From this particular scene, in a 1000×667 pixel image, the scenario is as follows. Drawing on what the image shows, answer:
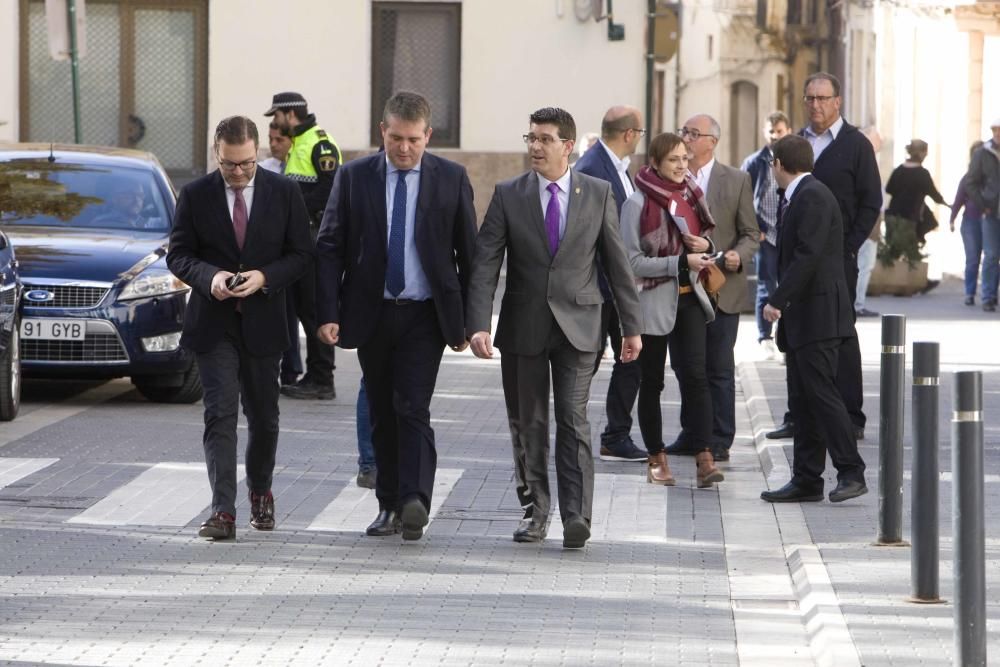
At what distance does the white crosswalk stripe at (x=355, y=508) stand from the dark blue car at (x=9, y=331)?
2968mm

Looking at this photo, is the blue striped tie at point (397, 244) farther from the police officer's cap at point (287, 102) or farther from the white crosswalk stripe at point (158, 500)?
the police officer's cap at point (287, 102)

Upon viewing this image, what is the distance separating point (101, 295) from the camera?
44.5 ft

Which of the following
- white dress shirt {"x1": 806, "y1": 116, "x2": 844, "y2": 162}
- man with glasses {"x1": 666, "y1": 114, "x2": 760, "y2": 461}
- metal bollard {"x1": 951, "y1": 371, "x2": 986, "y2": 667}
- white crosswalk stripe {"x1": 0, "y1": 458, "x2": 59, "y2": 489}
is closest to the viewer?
metal bollard {"x1": 951, "y1": 371, "x2": 986, "y2": 667}

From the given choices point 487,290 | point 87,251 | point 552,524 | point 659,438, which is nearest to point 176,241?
point 487,290

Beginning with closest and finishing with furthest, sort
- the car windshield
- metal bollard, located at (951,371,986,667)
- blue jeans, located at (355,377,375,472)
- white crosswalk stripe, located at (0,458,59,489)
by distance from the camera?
metal bollard, located at (951,371,986,667)
blue jeans, located at (355,377,375,472)
white crosswalk stripe, located at (0,458,59,489)
the car windshield

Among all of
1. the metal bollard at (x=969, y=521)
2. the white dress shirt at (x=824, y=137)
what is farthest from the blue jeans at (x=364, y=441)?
the metal bollard at (x=969, y=521)

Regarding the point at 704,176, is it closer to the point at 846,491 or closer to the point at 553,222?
the point at 846,491

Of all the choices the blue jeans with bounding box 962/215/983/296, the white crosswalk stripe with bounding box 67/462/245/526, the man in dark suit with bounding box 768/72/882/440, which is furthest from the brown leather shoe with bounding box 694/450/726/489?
the blue jeans with bounding box 962/215/983/296

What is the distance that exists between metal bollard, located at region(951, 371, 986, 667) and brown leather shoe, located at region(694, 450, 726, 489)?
4347 mm

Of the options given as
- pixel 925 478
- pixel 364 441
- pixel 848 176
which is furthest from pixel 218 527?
pixel 848 176

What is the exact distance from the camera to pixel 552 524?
31.7ft

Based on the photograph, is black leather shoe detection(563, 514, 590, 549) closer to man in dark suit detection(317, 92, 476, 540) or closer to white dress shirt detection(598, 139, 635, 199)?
man in dark suit detection(317, 92, 476, 540)

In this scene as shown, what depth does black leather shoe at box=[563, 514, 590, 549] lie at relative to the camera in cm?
887

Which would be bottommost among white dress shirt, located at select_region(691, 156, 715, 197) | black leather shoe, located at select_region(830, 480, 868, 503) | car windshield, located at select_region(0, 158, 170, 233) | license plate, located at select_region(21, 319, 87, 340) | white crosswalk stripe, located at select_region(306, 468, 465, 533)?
white crosswalk stripe, located at select_region(306, 468, 465, 533)
